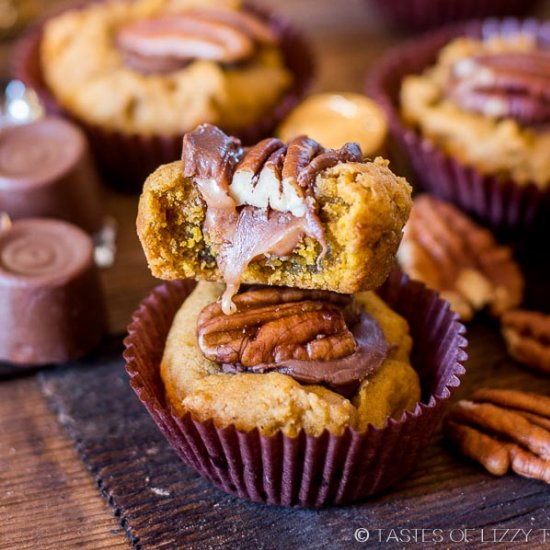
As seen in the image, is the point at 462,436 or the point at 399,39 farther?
the point at 399,39

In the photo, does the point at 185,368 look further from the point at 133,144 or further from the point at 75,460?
the point at 133,144

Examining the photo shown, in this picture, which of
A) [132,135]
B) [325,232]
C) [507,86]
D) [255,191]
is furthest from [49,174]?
[507,86]

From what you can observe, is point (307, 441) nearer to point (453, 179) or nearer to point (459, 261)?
point (459, 261)

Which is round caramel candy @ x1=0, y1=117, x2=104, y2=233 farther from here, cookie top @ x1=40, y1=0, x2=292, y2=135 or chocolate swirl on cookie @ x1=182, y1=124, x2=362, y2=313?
chocolate swirl on cookie @ x1=182, y1=124, x2=362, y2=313

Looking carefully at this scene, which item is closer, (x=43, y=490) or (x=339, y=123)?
(x=43, y=490)

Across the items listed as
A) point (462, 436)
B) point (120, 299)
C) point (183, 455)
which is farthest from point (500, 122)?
point (183, 455)

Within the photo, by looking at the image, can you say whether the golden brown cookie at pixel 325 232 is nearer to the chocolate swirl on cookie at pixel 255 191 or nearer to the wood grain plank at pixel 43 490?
the chocolate swirl on cookie at pixel 255 191

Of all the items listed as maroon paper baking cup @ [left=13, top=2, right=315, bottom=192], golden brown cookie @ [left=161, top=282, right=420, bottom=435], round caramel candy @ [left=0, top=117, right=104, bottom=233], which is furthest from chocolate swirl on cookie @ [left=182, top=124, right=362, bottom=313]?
maroon paper baking cup @ [left=13, top=2, right=315, bottom=192]
